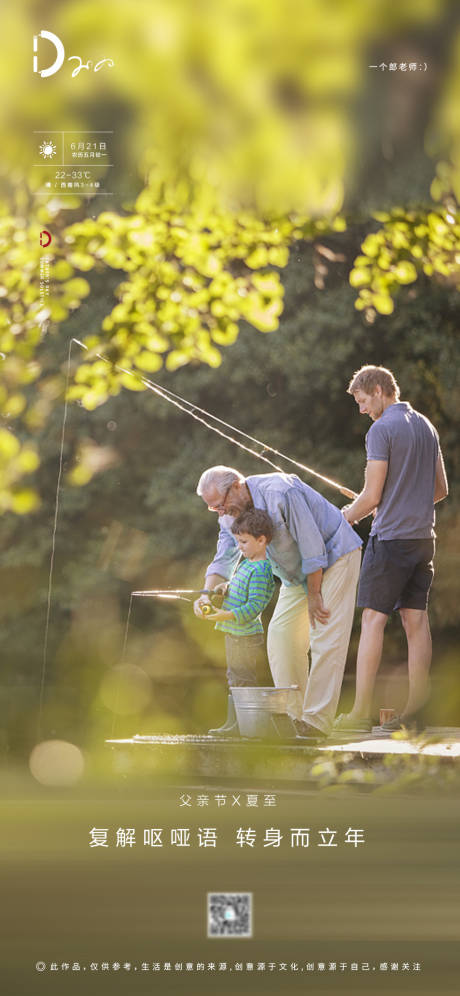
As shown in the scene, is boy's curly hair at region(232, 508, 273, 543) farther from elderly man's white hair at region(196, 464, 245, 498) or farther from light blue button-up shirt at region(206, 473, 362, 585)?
elderly man's white hair at region(196, 464, 245, 498)

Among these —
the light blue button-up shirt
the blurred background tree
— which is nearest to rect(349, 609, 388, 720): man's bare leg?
the light blue button-up shirt

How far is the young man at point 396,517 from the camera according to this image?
476 cm

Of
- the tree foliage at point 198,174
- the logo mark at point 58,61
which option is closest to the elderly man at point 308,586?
the tree foliage at point 198,174

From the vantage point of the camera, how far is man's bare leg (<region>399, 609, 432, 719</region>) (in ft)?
16.1

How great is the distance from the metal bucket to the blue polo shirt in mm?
737

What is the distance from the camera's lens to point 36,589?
9.90 metres

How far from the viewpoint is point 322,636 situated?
4.92 m

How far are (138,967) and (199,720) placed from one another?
6.85 meters

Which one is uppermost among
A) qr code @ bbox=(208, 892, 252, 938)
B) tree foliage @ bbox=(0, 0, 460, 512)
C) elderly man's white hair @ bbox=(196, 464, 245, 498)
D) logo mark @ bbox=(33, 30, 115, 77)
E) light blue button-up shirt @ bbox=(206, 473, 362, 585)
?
logo mark @ bbox=(33, 30, 115, 77)

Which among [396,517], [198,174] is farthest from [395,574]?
[198,174]

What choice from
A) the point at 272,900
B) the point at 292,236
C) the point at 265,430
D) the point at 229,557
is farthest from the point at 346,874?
the point at 265,430

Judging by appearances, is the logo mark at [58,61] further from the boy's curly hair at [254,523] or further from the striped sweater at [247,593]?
the striped sweater at [247,593]

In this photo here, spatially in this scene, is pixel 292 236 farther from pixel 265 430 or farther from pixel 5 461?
pixel 265 430

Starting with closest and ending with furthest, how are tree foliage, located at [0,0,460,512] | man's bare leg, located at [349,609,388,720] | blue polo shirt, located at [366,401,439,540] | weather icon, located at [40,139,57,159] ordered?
1. tree foliage, located at [0,0,460,512]
2. weather icon, located at [40,139,57,159]
3. blue polo shirt, located at [366,401,439,540]
4. man's bare leg, located at [349,609,388,720]
